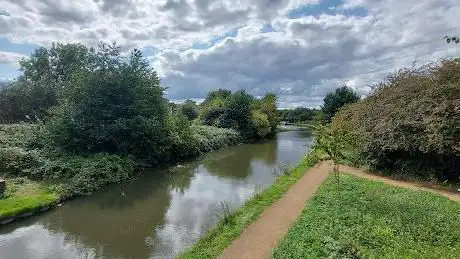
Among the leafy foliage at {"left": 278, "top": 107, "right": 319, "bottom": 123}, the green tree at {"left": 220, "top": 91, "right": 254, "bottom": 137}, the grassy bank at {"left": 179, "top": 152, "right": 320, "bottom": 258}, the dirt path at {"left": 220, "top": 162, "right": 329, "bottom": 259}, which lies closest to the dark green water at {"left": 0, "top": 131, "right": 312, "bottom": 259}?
the grassy bank at {"left": 179, "top": 152, "right": 320, "bottom": 258}

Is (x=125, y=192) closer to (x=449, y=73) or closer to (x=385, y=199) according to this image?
(x=385, y=199)

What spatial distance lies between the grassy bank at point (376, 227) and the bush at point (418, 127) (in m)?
3.17

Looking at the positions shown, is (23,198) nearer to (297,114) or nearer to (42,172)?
(42,172)

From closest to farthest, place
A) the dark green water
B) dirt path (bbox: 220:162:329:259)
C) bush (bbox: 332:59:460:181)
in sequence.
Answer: dirt path (bbox: 220:162:329:259)
the dark green water
bush (bbox: 332:59:460:181)

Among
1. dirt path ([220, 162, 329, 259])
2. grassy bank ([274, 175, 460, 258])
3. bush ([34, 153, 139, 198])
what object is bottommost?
dirt path ([220, 162, 329, 259])

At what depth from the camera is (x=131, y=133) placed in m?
24.1

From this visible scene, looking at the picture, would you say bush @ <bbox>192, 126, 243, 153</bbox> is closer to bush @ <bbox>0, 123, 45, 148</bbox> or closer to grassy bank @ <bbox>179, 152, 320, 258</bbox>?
bush @ <bbox>0, 123, 45, 148</bbox>

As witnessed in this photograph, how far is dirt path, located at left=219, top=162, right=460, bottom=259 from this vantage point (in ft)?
30.4

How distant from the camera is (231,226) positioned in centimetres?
1120

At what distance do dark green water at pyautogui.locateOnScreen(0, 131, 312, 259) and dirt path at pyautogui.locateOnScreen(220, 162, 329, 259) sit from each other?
2098mm

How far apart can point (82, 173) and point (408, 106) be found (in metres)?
16.7

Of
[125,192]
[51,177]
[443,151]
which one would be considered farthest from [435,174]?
[51,177]

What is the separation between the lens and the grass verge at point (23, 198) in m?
13.8

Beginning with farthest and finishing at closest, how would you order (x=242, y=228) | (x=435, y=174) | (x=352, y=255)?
(x=435, y=174), (x=242, y=228), (x=352, y=255)
